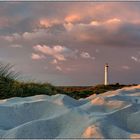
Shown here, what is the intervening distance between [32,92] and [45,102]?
5.82m

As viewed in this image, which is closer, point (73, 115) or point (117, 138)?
point (117, 138)

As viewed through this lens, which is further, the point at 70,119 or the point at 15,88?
the point at 15,88

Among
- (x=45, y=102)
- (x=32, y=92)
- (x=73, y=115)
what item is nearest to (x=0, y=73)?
(x=32, y=92)

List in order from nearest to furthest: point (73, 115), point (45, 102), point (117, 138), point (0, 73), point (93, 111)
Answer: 1. point (117, 138)
2. point (73, 115)
3. point (93, 111)
4. point (45, 102)
5. point (0, 73)

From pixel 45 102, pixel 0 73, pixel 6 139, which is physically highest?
pixel 0 73

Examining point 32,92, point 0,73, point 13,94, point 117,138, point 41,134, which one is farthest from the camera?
point 0,73

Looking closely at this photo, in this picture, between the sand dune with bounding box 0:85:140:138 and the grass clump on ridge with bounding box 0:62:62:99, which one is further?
the grass clump on ridge with bounding box 0:62:62:99

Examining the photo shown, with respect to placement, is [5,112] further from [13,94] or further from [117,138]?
[13,94]

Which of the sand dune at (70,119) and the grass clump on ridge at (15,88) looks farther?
the grass clump on ridge at (15,88)

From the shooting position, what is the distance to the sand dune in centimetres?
302

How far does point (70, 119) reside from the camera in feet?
11.1

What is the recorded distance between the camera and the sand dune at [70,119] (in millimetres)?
3018

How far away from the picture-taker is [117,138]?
2.88 m

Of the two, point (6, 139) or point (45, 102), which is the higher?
point (45, 102)
